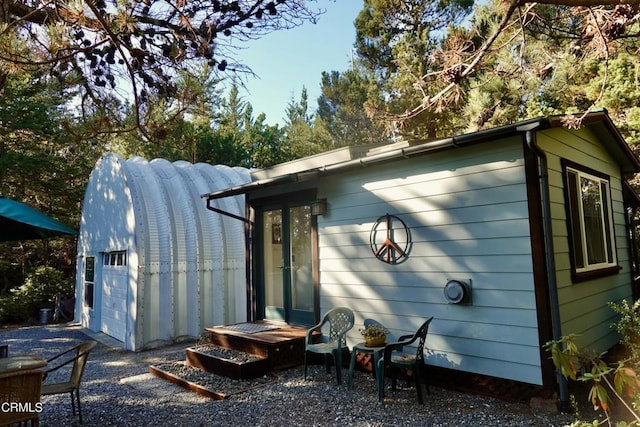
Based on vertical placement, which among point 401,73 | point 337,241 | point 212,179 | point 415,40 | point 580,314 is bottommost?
point 580,314

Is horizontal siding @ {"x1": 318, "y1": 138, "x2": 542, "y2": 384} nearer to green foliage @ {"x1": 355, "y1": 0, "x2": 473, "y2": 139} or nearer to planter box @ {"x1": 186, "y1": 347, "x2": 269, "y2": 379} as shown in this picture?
planter box @ {"x1": 186, "y1": 347, "x2": 269, "y2": 379}

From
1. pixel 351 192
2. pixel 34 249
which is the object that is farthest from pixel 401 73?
pixel 34 249

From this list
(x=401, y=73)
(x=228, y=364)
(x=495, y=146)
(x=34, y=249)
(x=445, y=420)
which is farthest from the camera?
(x=34, y=249)

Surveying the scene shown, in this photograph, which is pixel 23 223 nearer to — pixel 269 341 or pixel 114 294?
pixel 269 341

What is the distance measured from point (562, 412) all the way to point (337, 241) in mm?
3018

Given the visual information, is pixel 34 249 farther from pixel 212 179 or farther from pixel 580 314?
pixel 580 314

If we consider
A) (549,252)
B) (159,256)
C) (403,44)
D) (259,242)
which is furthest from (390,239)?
(403,44)

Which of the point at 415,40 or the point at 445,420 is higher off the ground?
the point at 415,40

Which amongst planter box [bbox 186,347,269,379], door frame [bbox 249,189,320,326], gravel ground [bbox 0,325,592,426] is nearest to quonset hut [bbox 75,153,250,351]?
door frame [bbox 249,189,320,326]

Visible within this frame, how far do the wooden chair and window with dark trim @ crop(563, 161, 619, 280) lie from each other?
4899mm

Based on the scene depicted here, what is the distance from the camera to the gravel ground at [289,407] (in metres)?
3.66

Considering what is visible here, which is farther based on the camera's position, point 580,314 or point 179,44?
point 580,314

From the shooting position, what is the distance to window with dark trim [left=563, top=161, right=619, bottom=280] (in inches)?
178

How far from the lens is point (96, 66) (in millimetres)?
4312
